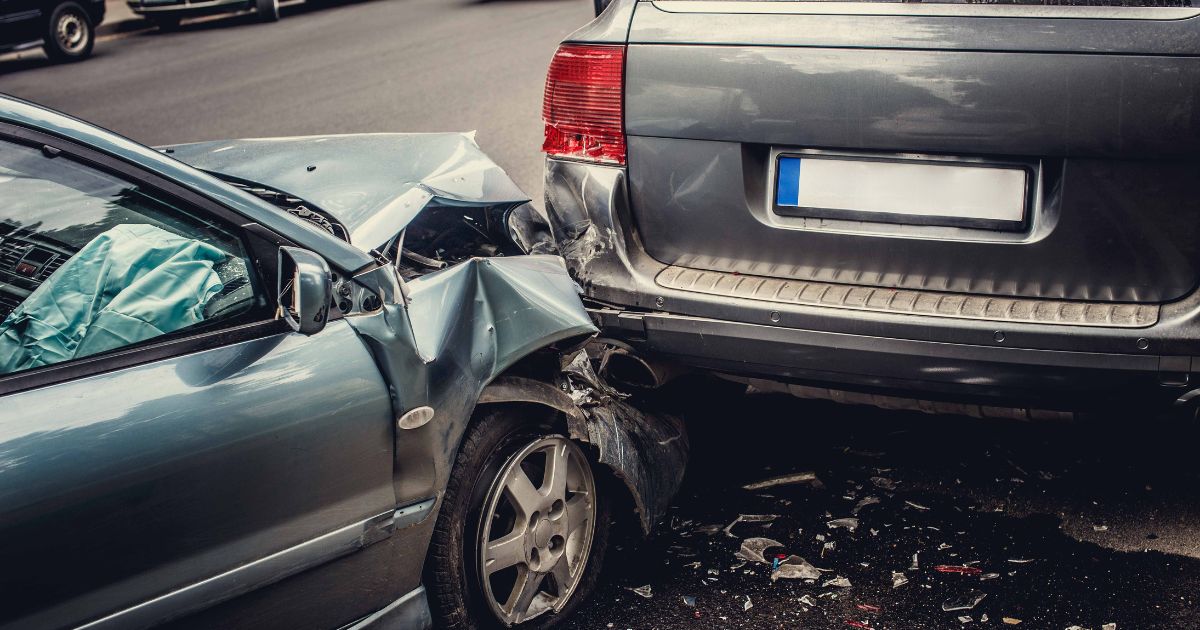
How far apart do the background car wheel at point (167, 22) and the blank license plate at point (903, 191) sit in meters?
14.8

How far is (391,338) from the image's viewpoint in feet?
8.17

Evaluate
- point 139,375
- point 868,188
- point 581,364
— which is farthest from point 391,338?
point 868,188

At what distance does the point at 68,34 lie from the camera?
1371 cm

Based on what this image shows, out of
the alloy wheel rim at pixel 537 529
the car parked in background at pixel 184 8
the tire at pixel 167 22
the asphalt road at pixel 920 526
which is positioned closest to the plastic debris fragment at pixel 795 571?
the asphalt road at pixel 920 526

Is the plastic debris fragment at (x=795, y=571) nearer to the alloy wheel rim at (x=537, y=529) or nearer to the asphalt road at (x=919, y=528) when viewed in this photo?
the asphalt road at (x=919, y=528)

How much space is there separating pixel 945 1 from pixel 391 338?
1701 millimetres

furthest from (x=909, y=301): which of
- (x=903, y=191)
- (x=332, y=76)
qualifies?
(x=332, y=76)

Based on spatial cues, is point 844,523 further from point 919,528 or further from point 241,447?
point 241,447

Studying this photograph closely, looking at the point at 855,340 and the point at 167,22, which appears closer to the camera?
the point at 855,340

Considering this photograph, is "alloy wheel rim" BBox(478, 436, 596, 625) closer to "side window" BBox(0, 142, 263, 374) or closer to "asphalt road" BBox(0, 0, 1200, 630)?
"asphalt road" BBox(0, 0, 1200, 630)

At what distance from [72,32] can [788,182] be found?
12969mm

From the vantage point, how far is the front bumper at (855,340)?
2.87 meters

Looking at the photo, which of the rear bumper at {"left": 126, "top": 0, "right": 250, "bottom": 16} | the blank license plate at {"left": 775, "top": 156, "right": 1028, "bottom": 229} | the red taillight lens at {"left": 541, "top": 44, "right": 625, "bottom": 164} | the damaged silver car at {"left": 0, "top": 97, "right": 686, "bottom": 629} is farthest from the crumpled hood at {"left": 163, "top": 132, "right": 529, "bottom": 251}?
the rear bumper at {"left": 126, "top": 0, "right": 250, "bottom": 16}

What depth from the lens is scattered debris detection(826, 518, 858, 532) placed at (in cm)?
343
